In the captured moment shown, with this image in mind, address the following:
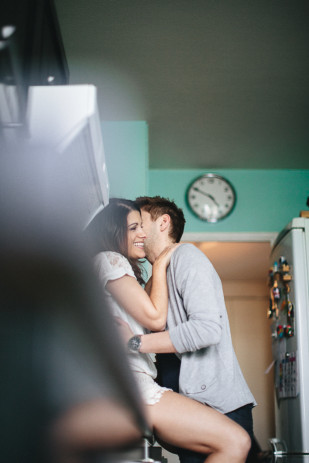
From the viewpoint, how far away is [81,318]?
140mm

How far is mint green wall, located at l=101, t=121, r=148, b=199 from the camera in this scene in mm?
2674

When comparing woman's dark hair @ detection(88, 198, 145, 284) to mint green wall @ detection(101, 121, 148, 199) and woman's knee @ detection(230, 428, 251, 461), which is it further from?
mint green wall @ detection(101, 121, 148, 199)

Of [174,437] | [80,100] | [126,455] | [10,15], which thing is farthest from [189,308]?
[126,455]

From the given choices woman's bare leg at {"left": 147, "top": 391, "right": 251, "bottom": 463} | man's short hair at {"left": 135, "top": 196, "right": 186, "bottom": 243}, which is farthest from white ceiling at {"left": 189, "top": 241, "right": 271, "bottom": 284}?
woman's bare leg at {"left": 147, "top": 391, "right": 251, "bottom": 463}

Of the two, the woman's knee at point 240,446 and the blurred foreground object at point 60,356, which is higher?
the blurred foreground object at point 60,356

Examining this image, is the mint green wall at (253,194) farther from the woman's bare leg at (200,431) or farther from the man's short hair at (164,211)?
the woman's bare leg at (200,431)

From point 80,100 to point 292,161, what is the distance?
2747 millimetres

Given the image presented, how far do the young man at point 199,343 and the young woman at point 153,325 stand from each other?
1.7 inches

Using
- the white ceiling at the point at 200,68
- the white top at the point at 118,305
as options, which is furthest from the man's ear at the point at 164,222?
the white ceiling at the point at 200,68

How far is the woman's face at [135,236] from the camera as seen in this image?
49.0 inches

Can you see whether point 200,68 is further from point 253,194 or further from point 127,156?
point 253,194

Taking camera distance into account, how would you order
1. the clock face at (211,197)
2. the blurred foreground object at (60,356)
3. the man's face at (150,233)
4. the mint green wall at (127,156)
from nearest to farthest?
the blurred foreground object at (60,356) < the man's face at (150,233) < the mint green wall at (127,156) < the clock face at (211,197)

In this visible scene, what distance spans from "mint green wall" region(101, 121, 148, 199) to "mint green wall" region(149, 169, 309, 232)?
0.65 m

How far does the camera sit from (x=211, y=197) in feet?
11.0
